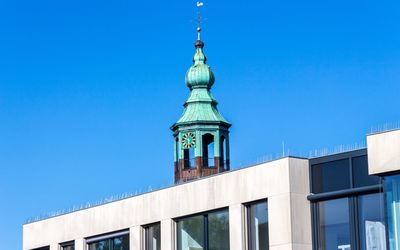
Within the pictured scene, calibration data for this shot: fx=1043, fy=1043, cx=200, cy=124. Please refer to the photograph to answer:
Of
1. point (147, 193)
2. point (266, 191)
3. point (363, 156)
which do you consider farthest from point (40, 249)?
point (363, 156)

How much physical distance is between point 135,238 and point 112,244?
1.81 m

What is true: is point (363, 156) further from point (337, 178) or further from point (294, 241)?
point (294, 241)

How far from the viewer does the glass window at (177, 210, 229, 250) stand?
3341 centimetres

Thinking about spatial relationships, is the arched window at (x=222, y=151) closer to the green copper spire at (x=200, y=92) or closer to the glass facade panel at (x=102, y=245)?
the green copper spire at (x=200, y=92)

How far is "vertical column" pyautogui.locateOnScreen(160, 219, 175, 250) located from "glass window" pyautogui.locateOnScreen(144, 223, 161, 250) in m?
0.65

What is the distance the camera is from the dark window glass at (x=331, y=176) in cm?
2998

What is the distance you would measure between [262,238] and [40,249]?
1375cm

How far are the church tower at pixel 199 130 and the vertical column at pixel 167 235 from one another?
34160 millimetres

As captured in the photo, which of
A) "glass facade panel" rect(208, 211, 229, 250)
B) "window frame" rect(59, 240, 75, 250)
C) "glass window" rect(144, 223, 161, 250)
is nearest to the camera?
"glass facade panel" rect(208, 211, 229, 250)

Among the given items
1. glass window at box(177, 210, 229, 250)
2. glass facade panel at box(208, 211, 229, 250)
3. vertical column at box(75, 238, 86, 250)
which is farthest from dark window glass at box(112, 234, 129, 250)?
glass facade panel at box(208, 211, 229, 250)

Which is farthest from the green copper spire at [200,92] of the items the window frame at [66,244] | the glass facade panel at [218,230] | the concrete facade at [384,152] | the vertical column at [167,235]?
the concrete facade at [384,152]

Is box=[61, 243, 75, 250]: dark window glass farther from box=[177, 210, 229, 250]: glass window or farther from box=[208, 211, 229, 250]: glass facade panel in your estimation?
box=[208, 211, 229, 250]: glass facade panel

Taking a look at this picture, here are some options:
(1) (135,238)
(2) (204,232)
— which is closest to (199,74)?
(1) (135,238)

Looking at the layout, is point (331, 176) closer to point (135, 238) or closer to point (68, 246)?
point (135, 238)
